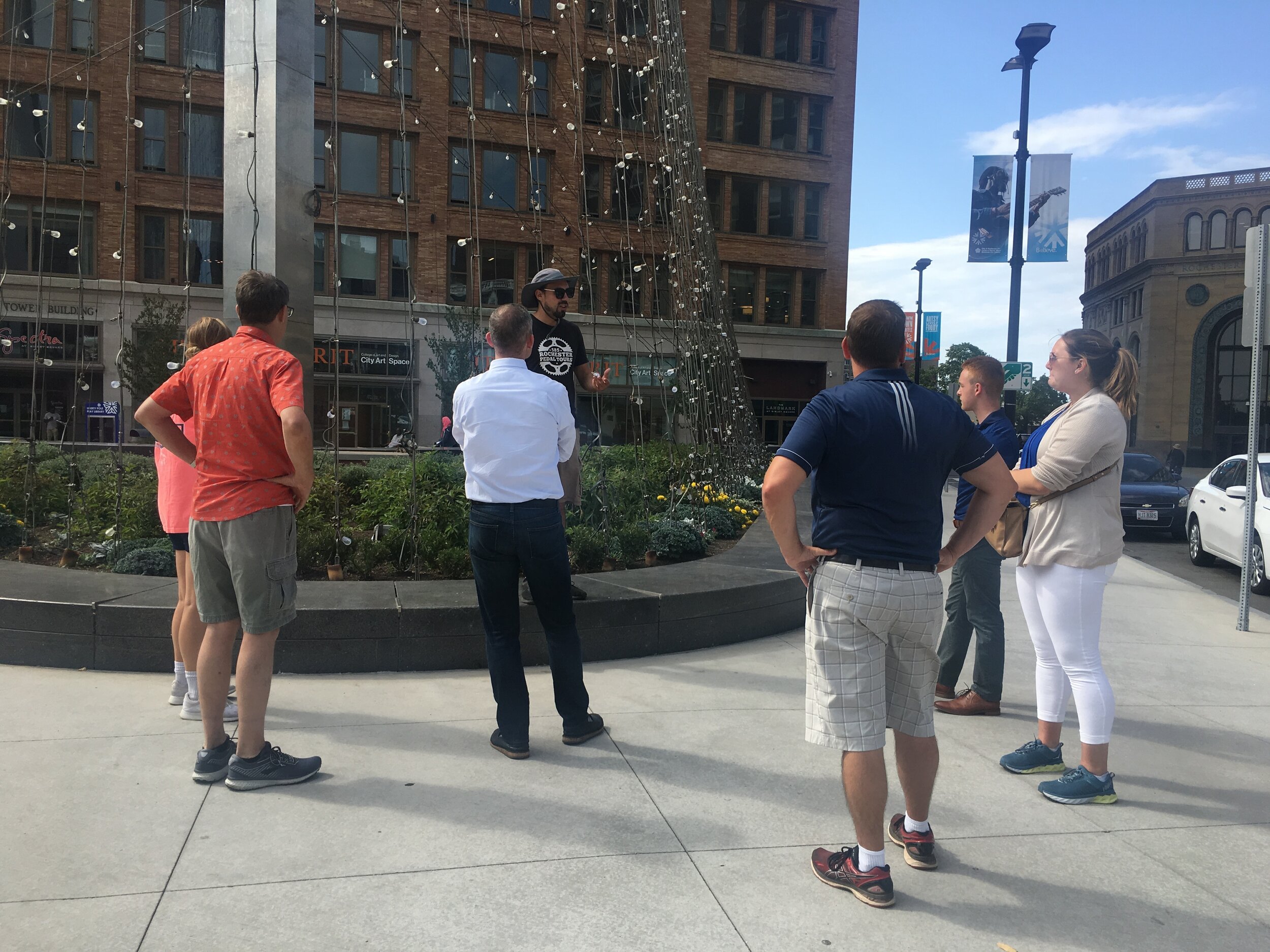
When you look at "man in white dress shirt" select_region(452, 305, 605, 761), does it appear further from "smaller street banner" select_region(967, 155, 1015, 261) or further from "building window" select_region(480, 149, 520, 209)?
"building window" select_region(480, 149, 520, 209)

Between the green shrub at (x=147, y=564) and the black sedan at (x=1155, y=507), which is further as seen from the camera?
the black sedan at (x=1155, y=507)

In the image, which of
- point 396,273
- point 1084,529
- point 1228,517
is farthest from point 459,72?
point 1084,529

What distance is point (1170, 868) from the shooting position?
130 inches

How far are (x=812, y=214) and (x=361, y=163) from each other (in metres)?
18.6

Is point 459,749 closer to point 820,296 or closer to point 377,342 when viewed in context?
point 377,342

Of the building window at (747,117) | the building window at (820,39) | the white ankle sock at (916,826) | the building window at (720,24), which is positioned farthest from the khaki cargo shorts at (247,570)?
the building window at (820,39)

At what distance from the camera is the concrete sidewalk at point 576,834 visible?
2.77 m

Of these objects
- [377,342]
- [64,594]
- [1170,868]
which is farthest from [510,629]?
[377,342]

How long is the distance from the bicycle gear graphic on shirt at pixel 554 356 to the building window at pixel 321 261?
2639 centimetres

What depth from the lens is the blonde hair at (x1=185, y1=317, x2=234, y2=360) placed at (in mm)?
4363

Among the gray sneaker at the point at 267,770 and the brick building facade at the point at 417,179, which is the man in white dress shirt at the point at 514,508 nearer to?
the gray sneaker at the point at 267,770

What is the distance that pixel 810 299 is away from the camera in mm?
39875

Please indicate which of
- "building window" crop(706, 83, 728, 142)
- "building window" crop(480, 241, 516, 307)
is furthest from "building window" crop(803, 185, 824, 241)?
"building window" crop(480, 241, 516, 307)

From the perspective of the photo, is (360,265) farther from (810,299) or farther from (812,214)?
(812,214)
